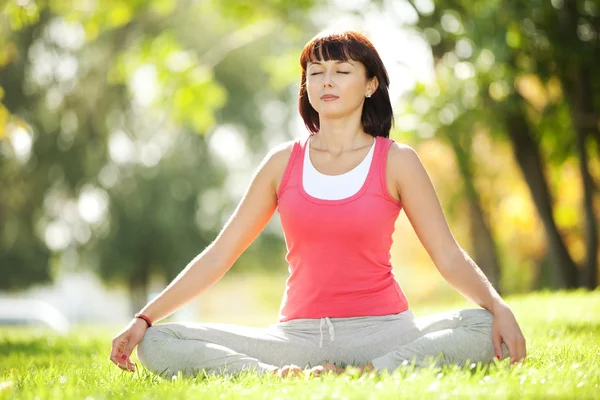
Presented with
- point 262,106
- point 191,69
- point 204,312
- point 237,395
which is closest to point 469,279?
point 237,395

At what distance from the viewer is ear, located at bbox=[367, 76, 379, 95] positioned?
3.99 m

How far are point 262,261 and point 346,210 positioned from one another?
873 inches

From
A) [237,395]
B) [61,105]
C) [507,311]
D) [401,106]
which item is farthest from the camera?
[61,105]

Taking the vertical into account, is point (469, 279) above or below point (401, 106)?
below

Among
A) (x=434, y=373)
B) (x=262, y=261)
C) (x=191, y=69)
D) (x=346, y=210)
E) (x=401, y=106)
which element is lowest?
(x=262, y=261)

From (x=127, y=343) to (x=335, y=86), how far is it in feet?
4.94

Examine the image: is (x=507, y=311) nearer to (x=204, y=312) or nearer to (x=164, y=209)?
(x=164, y=209)

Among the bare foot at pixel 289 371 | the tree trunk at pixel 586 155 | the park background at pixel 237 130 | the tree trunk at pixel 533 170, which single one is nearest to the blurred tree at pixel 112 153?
the park background at pixel 237 130

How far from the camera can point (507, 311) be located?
11.4ft

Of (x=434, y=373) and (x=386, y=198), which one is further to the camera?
(x=386, y=198)

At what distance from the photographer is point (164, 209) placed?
2362 cm

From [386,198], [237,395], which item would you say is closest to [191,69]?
[386,198]

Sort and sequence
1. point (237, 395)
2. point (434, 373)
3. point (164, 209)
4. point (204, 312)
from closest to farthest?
point (237, 395), point (434, 373), point (164, 209), point (204, 312)

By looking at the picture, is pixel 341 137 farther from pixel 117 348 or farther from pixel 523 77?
pixel 523 77
